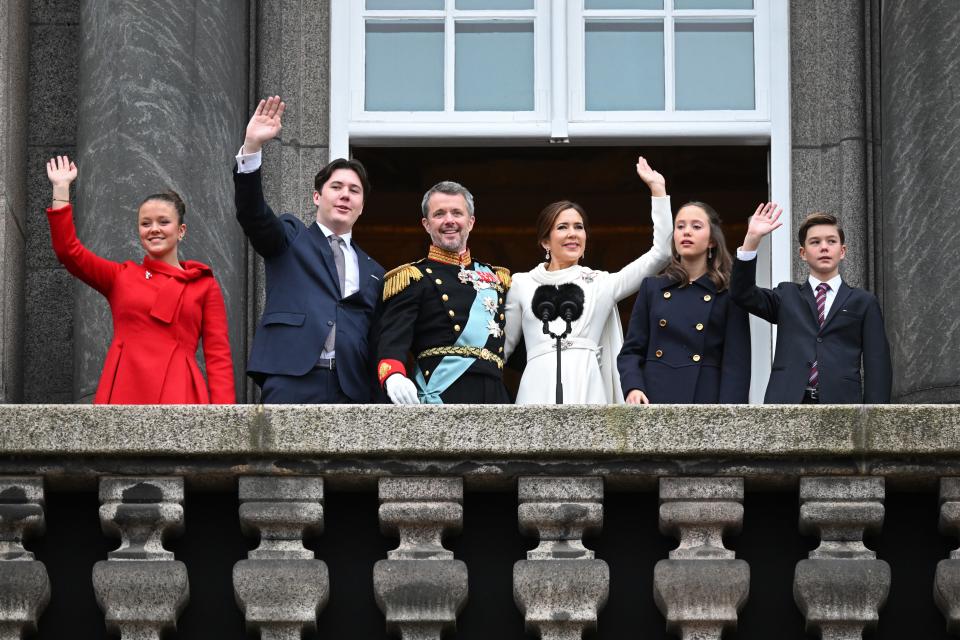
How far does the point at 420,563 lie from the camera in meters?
8.27

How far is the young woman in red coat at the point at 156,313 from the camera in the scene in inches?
392

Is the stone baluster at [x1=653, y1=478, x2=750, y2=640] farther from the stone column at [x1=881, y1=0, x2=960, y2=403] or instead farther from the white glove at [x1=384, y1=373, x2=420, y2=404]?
the stone column at [x1=881, y1=0, x2=960, y2=403]

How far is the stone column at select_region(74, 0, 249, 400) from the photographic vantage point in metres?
11.9

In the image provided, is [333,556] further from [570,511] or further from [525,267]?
[525,267]

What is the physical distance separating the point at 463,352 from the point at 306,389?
0.76 m

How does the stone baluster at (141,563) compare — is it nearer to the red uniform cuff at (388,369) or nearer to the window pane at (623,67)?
the red uniform cuff at (388,369)

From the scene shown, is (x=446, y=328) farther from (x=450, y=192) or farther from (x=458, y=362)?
(x=450, y=192)

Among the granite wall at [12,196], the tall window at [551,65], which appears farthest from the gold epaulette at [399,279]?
the tall window at [551,65]

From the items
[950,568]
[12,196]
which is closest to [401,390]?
[950,568]

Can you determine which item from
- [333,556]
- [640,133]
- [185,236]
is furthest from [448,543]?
[640,133]

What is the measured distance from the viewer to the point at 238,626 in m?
8.30

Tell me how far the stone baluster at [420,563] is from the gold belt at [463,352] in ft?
5.97

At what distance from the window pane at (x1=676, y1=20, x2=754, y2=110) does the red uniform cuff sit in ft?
13.0

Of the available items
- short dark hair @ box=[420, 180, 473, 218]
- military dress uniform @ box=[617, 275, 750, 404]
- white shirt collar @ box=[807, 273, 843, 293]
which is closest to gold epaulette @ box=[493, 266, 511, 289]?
short dark hair @ box=[420, 180, 473, 218]
